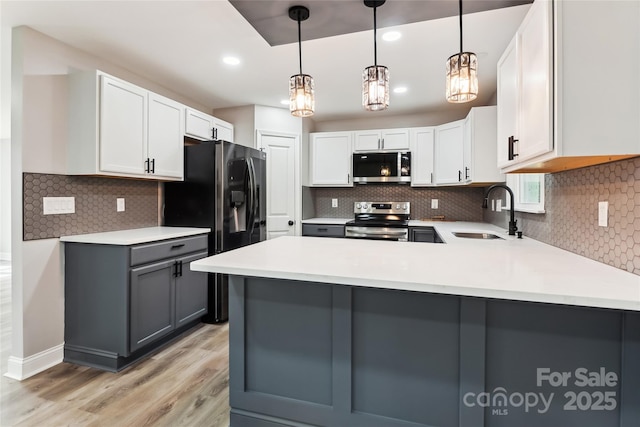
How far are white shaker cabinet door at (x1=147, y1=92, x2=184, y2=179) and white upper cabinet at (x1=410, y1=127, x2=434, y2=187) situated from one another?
2.87 m

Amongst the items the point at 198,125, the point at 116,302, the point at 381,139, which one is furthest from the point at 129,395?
the point at 381,139

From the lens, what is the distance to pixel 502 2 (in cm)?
185

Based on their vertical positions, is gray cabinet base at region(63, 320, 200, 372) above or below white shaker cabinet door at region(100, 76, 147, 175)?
below

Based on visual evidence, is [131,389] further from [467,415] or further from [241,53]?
[241,53]

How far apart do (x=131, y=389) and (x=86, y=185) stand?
1646 mm

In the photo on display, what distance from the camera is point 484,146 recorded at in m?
3.19

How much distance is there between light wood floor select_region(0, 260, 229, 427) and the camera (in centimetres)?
174

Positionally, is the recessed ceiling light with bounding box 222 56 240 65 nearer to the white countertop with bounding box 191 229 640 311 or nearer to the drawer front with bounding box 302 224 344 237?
the white countertop with bounding box 191 229 640 311

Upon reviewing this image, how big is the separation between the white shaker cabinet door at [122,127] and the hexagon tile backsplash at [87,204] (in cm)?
34

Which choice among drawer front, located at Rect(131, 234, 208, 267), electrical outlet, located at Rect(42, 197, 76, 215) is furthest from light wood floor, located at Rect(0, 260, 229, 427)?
electrical outlet, located at Rect(42, 197, 76, 215)

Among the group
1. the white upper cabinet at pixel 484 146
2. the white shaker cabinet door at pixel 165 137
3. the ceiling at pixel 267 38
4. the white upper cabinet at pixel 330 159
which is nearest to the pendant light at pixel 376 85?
the ceiling at pixel 267 38

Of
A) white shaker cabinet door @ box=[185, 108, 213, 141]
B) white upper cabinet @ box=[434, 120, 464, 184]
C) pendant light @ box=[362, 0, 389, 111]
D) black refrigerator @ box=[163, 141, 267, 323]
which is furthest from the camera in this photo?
white upper cabinet @ box=[434, 120, 464, 184]

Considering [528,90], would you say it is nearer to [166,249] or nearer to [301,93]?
[301,93]

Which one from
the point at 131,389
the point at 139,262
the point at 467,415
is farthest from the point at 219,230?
the point at 467,415
